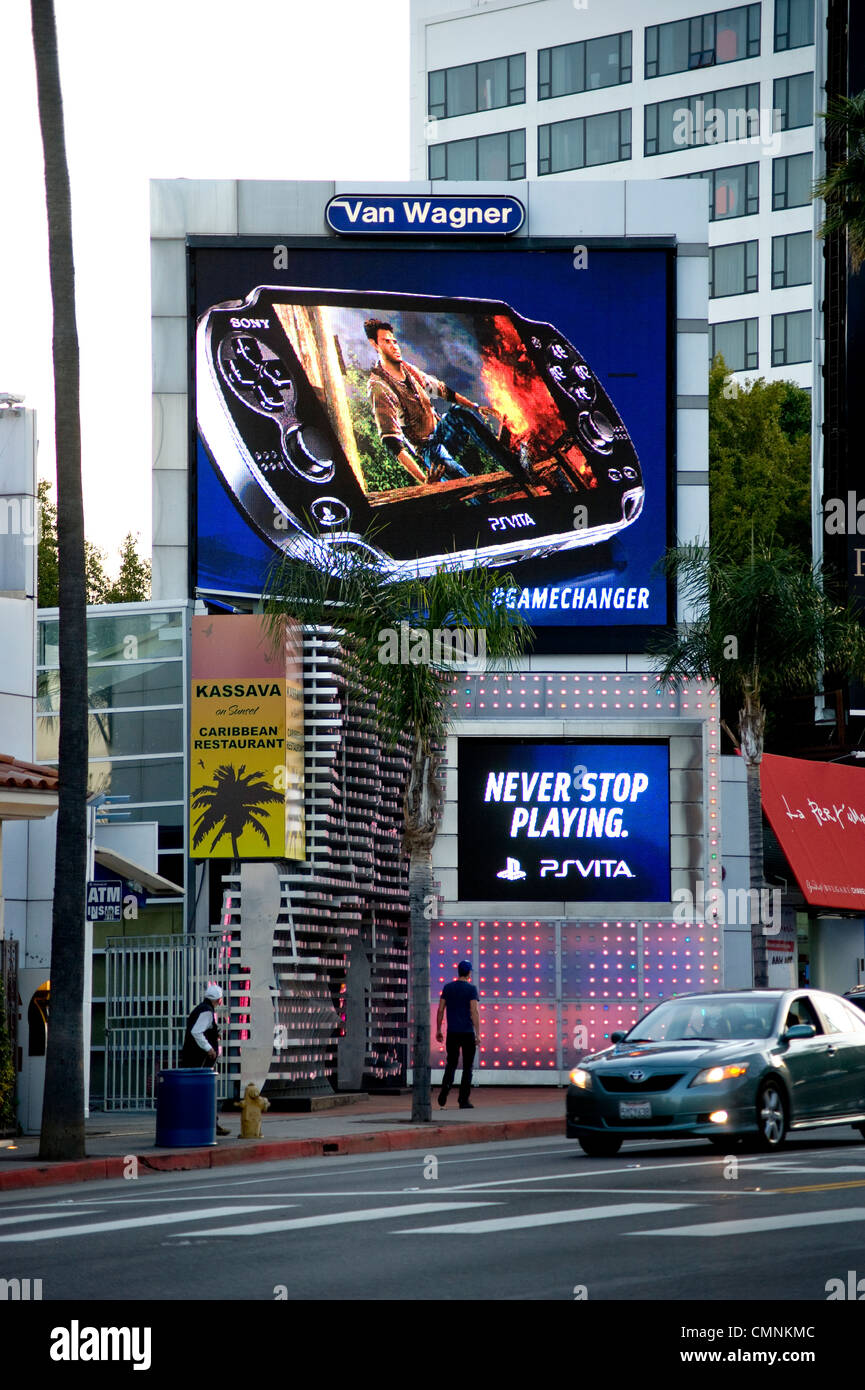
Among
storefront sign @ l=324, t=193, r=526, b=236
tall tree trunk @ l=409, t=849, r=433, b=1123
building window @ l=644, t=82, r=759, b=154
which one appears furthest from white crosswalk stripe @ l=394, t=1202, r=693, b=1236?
building window @ l=644, t=82, r=759, b=154

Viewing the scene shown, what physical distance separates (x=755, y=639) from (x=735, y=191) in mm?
61814

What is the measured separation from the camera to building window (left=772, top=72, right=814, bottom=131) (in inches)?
3442

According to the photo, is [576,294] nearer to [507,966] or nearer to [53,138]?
[507,966]

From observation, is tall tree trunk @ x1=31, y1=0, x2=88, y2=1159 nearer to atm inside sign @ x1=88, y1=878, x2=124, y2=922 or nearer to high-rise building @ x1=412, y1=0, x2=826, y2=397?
atm inside sign @ x1=88, y1=878, x2=124, y2=922

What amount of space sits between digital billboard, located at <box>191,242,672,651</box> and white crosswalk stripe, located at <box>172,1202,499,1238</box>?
846 inches

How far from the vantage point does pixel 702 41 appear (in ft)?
299

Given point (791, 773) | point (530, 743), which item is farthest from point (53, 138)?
point (791, 773)

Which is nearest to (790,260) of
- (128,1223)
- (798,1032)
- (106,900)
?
(106,900)

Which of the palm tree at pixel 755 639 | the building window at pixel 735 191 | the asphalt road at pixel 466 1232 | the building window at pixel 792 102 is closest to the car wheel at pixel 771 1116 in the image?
the asphalt road at pixel 466 1232

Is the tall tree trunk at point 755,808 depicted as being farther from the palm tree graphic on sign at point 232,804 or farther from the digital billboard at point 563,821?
the palm tree graphic on sign at point 232,804

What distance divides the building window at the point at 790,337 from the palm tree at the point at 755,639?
5535 cm

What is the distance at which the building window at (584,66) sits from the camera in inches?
3691

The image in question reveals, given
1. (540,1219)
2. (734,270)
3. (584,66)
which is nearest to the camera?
(540,1219)

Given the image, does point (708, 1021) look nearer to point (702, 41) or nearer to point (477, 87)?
point (702, 41)
